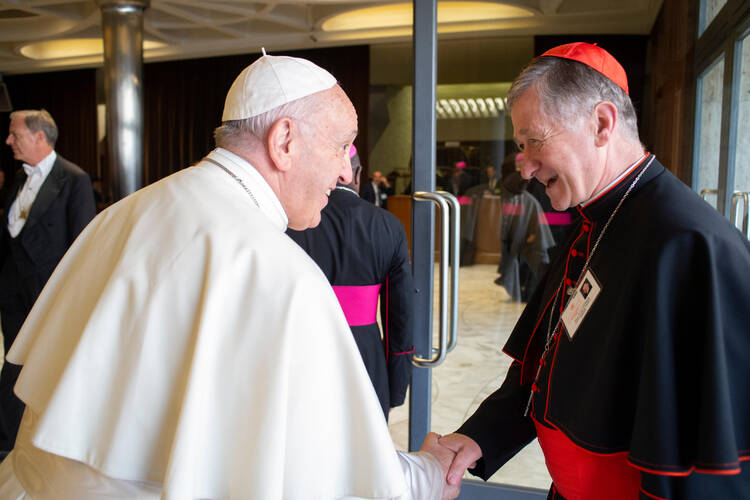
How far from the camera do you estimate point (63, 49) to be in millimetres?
11508

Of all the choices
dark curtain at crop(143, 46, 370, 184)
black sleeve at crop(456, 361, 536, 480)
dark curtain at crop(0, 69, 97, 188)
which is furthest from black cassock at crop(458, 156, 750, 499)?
dark curtain at crop(0, 69, 97, 188)

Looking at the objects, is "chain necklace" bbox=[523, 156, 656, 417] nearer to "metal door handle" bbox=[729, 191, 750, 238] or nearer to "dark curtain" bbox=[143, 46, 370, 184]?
"metal door handle" bbox=[729, 191, 750, 238]

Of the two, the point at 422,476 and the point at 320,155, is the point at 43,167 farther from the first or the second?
the point at 422,476

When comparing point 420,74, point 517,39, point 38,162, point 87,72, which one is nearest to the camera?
point 420,74

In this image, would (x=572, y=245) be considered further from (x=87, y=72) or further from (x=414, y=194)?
(x=87, y=72)

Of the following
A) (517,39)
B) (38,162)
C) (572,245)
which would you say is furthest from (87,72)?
(572,245)

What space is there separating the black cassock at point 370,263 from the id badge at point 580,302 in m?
1.24

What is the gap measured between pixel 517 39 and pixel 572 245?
175 centimetres

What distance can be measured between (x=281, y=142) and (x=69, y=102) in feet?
43.4

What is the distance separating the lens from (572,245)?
57.3 inches

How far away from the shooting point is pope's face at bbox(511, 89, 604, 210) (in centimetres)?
128

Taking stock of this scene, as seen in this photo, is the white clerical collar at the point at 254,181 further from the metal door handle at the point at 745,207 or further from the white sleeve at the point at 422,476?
the metal door handle at the point at 745,207

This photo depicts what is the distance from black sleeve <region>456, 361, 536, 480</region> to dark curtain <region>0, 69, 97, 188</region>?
12.5 m

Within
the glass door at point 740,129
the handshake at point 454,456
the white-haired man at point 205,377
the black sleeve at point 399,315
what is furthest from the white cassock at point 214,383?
the glass door at point 740,129
